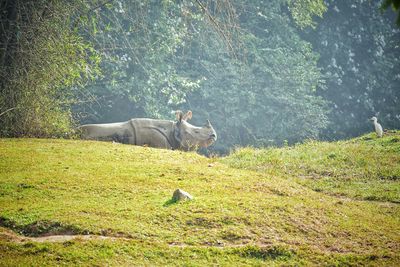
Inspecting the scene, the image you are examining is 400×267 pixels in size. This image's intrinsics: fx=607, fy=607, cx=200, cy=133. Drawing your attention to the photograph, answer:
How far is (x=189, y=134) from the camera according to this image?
17547 millimetres

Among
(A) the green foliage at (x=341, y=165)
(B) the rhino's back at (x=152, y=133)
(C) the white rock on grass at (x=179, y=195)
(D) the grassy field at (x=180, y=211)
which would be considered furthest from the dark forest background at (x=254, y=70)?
(C) the white rock on grass at (x=179, y=195)

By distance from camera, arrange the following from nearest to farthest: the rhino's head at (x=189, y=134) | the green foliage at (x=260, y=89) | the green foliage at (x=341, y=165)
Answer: the green foliage at (x=341, y=165) → the rhino's head at (x=189, y=134) → the green foliage at (x=260, y=89)

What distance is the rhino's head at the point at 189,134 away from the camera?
17281 millimetres

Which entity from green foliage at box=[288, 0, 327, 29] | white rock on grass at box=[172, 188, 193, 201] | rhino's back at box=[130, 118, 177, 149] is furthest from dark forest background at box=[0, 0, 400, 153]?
white rock on grass at box=[172, 188, 193, 201]

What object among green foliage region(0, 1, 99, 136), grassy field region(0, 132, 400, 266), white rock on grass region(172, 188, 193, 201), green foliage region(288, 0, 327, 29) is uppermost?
green foliage region(288, 0, 327, 29)

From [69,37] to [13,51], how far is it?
1426 millimetres

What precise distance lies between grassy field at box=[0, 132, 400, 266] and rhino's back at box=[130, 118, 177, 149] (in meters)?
3.54

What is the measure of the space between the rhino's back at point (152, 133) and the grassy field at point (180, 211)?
11.6 ft

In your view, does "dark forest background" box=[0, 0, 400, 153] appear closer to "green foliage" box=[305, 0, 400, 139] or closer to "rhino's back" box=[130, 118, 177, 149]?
"green foliage" box=[305, 0, 400, 139]

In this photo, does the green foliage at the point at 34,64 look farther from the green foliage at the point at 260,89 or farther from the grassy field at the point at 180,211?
the green foliage at the point at 260,89

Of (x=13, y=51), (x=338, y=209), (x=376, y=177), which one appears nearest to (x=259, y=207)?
(x=338, y=209)

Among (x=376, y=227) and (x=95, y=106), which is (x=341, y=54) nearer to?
(x=95, y=106)

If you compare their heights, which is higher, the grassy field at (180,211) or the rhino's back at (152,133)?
the grassy field at (180,211)

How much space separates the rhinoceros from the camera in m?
16.5
